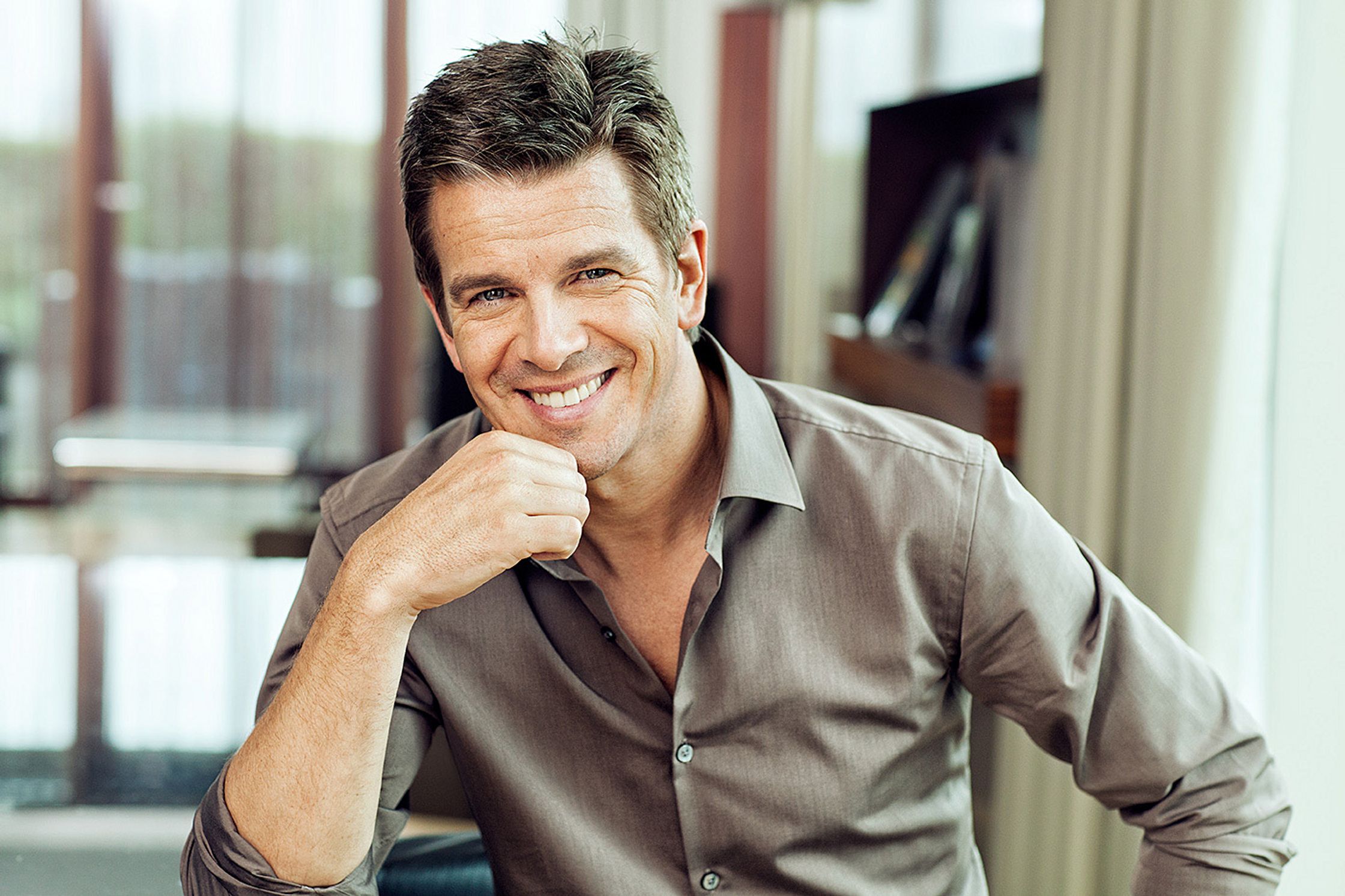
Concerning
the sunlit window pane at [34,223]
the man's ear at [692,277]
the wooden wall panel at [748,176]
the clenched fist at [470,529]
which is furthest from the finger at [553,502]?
the sunlit window pane at [34,223]

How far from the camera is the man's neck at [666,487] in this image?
1.19 m

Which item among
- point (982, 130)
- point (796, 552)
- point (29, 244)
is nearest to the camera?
point (796, 552)

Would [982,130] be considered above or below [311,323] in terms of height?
above

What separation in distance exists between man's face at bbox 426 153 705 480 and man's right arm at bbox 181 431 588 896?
69 millimetres

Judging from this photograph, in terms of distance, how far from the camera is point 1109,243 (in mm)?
1655

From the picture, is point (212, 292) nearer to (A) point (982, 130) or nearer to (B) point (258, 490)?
(B) point (258, 490)

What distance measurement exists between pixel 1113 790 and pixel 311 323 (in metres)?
5.42

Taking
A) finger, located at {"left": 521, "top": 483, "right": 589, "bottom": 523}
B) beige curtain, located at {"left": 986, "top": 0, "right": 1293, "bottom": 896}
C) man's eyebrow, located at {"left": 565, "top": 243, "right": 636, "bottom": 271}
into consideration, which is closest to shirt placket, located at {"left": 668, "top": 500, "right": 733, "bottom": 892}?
finger, located at {"left": 521, "top": 483, "right": 589, "bottom": 523}

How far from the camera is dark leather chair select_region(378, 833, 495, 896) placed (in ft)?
3.76

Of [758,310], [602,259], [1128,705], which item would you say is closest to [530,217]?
[602,259]

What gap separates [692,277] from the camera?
1.24 m

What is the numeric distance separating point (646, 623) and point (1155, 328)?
0.77 meters

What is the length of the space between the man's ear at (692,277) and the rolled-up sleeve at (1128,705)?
0.31 meters

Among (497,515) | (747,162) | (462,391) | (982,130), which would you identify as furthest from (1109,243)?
(747,162)
